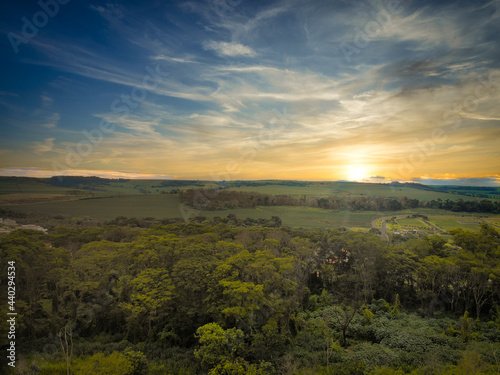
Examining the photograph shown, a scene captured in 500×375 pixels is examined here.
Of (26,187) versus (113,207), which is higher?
(26,187)

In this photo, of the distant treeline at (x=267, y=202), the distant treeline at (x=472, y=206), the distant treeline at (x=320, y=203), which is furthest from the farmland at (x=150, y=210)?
the distant treeline at (x=472, y=206)

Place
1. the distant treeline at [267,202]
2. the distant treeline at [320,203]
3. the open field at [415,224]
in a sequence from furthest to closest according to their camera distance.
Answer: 1. the distant treeline at [267,202]
2. the distant treeline at [320,203]
3. the open field at [415,224]

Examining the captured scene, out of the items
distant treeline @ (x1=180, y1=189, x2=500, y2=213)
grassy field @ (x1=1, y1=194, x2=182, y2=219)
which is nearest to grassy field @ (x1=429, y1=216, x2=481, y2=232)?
distant treeline @ (x1=180, y1=189, x2=500, y2=213)

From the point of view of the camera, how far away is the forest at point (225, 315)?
18891 mm

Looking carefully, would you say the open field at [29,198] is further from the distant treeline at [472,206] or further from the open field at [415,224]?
the distant treeline at [472,206]

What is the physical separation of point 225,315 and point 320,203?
125 m

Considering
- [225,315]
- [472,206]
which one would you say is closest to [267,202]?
[472,206]

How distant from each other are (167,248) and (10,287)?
1345cm

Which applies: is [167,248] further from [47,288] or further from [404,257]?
[404,257]

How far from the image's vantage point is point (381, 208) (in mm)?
132375

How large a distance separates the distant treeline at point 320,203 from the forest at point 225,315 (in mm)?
82893

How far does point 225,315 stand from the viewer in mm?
22047

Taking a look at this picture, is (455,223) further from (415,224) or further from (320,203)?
(320,203)

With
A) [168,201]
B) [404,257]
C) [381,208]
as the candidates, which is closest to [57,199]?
[168,201]
